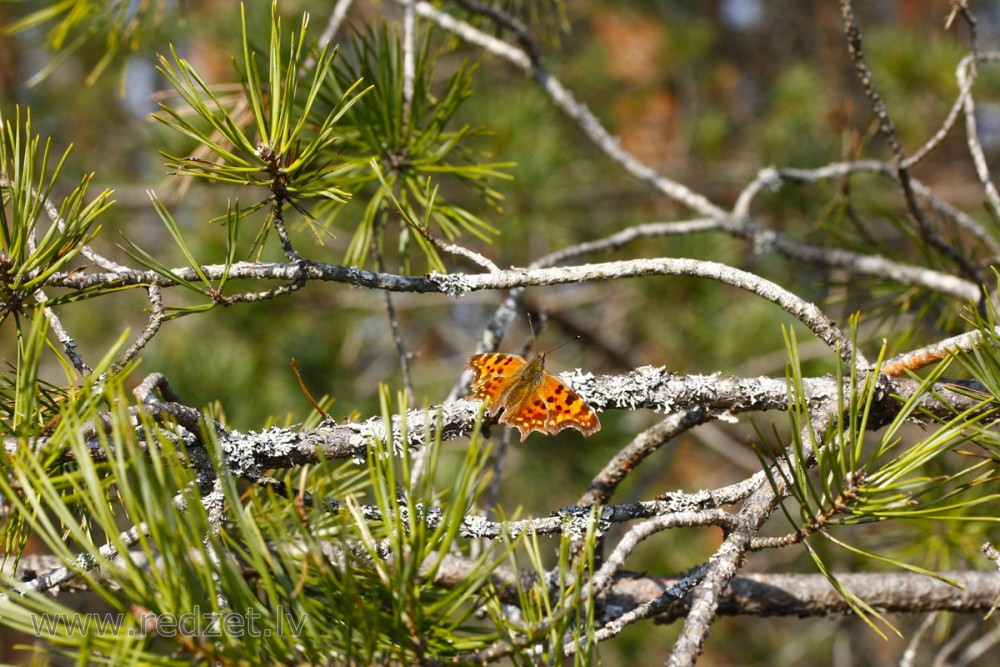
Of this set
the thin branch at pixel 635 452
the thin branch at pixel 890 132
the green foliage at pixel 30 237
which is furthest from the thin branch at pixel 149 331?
the thin branch at pixel 890 132

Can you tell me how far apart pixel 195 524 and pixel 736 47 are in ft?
13.5

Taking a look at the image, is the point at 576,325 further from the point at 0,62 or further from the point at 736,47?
the point at 0,62

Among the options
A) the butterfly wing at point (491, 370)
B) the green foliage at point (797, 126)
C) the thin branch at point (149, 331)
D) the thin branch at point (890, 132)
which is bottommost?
the thin branch at point (149, 331)

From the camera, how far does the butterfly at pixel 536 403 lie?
839 millimetres

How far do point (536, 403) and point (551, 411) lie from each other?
0.03 metres

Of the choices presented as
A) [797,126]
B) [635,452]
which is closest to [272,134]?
[635,452]

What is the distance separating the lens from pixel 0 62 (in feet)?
11.1

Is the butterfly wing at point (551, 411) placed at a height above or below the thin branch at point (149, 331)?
above

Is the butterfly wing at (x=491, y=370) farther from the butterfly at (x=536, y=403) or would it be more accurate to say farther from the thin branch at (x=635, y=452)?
the thin branch at (x=635, y=452)

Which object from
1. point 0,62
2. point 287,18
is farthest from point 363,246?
point 0,62

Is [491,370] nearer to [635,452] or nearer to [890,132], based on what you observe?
[635,452]

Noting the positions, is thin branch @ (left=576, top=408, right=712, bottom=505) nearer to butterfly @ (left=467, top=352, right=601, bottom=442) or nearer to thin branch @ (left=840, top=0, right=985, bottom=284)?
Result: butterfly @ (left=467, top=352, right=601, bottom=442)

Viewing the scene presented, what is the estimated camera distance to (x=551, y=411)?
2.84ft

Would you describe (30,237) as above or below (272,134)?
below
